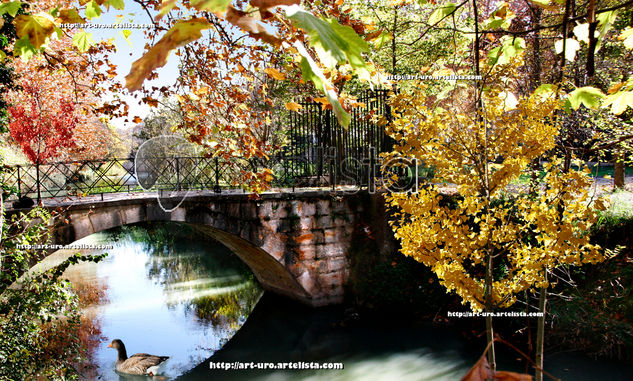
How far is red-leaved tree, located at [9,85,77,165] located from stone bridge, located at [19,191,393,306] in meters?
7.64

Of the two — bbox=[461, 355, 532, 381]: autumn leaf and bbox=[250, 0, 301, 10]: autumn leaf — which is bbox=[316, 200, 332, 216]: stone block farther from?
bbox=[461, 355, 532, 381]: autumn leaf

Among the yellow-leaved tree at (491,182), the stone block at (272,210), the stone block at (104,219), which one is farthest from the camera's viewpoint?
the stone block at (272,210)

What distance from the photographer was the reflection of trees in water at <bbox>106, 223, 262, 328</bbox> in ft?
33.2

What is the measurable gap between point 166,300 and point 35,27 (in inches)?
394

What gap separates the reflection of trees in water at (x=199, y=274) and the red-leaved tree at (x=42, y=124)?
4334mm

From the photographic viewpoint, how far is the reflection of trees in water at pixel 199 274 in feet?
33.2

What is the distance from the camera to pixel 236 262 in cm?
1321

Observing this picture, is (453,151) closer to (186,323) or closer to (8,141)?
(186,323)

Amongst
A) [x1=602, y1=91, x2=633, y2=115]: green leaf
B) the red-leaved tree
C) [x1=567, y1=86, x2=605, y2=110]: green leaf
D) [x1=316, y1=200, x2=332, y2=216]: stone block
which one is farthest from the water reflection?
[x1=602, y1=91, x2=633, y2=115]: green leaf

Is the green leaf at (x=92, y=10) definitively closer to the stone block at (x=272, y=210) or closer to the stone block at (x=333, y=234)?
the stone block at (x=272, y=210)

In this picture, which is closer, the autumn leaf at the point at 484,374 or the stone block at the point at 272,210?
the autumn leaf at the point at 484,374

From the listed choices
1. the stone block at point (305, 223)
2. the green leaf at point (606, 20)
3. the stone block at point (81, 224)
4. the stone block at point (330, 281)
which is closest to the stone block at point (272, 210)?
the stone block at point (305, 223)

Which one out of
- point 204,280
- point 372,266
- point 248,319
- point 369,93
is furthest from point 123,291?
point 369,93

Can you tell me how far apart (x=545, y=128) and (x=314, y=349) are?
5.96 meters
